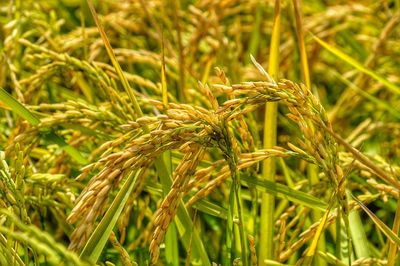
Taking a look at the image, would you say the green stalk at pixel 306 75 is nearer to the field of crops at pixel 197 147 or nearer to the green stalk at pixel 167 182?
the field of crops at pixel 197 147

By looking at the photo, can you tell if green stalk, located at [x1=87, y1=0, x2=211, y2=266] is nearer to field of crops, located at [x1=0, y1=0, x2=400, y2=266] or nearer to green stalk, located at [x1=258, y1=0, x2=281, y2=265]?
field of crops, located at [x1=0, y1=0, x2=400, y2=266]

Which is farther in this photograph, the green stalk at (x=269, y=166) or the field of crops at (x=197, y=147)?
the green stalk at (x=269, y=166)

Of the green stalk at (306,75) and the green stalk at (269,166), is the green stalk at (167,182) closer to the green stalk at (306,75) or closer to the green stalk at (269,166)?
the green stalk at (269,166)

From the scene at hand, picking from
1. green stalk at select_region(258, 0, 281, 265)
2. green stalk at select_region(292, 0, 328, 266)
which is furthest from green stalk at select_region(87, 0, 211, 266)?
green stalk at select_region(292, 0, 328, 266)

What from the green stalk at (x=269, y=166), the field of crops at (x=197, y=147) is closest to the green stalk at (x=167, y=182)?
the field of crops at (x=197, y=147)

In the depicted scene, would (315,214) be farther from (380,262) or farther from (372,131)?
(372,131)

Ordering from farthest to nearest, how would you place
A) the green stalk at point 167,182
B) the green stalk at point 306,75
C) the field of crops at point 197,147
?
the green stalk at point 306,75 < the green stalk at point 167,182 < the field of crops at point 197,147

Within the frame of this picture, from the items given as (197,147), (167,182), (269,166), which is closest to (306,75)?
(269,166)

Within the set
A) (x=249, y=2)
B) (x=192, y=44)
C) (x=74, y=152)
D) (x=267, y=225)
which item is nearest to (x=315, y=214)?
(x=267, y=225)

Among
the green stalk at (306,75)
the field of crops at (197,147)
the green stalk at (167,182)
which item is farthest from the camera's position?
the green stalk at (306,75)

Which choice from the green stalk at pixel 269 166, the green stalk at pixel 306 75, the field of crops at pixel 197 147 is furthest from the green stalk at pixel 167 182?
the green stalk at pixel 306 75
